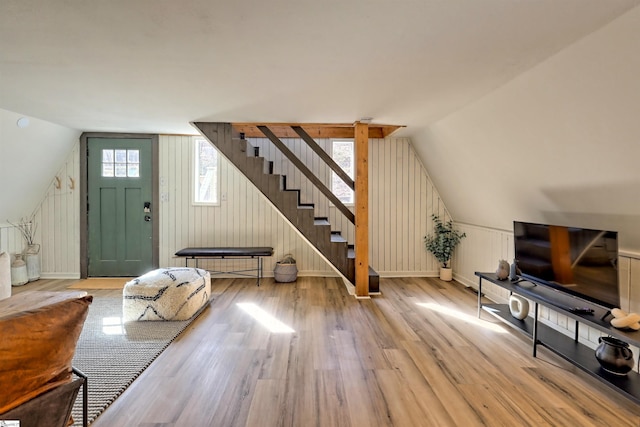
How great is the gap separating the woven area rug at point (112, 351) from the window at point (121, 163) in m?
2.36

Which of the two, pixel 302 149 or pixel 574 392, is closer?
pixel 574 392

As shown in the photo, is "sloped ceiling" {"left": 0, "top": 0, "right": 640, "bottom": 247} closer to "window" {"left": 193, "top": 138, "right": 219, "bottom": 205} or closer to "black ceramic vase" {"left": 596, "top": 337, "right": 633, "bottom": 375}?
"black ceramic vase" {"left": 596, "top": 337, "right": 633, "bottom": 375}

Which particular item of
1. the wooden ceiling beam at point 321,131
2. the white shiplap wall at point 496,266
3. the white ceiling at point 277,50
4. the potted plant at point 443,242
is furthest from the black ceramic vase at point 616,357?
the wooden ceiling beam at point 321,131

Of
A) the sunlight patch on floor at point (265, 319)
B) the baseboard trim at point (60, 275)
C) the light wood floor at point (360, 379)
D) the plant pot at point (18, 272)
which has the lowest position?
the light wood floor at point (360, 379)

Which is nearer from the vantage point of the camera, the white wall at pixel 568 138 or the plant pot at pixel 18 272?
the white wall at pixel 568 138

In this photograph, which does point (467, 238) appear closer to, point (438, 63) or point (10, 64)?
point (438, 63)

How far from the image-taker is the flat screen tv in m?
2.32

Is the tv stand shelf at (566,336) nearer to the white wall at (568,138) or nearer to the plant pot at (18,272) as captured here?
the white wall at (568,138)

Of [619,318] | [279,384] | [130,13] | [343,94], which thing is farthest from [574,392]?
[130,13]

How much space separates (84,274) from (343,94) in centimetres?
514

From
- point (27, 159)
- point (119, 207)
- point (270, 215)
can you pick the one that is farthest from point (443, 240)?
point (27, 159)

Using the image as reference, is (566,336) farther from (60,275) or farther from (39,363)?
(60,275)

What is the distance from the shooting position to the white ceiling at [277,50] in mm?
1706

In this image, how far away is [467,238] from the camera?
496cm
